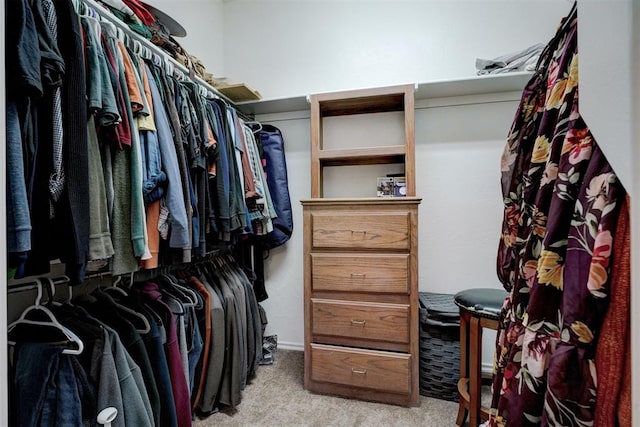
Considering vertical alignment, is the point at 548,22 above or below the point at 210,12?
below

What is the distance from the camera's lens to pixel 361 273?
1.65 meters

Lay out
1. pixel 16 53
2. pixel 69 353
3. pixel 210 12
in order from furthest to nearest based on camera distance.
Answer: pixel 210 12, pixel 69 353, pixel 16 53

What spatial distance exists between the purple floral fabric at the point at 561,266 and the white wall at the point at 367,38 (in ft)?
5.28

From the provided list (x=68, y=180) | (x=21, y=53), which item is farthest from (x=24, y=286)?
(x=21, y=53)

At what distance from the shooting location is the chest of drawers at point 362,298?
5.24 ft

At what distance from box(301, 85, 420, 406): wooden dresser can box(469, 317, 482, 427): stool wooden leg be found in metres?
0.32

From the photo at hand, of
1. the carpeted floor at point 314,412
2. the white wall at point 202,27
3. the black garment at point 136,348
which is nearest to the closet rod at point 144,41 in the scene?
the white wall at point 202,27

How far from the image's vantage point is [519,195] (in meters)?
0.73

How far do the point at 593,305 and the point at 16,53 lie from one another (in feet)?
3.75

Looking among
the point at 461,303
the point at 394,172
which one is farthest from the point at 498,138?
the point at 461,303

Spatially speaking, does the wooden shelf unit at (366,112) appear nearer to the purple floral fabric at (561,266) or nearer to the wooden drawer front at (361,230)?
the wooden drawer front at (361,230)

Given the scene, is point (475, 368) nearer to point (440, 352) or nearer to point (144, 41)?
point (440, 352)

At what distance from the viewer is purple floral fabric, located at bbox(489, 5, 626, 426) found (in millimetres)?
400

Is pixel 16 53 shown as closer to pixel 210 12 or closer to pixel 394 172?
pixel 394 172
